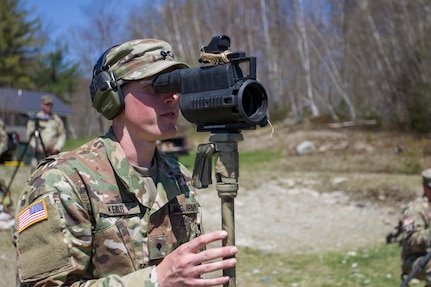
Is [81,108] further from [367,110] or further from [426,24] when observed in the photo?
[426,24]

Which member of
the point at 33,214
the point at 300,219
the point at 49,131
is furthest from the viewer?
the point at 300,219

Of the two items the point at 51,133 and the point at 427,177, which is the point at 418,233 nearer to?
the point at 427,177

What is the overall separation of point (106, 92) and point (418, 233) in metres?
3.92

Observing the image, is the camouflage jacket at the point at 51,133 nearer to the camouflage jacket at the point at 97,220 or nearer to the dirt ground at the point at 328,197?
the dirt ground at the point at 328,197

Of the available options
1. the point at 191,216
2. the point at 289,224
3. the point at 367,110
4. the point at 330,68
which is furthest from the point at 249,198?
the point at 330,68

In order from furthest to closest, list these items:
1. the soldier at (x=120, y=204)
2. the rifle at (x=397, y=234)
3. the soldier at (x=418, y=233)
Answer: the rifle at (x=397, y=234)
the soldier at (x=418, y=233)
the soldier at (x=120, y=204)

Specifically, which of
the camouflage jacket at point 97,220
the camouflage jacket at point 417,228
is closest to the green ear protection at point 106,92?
the camouflage jacket at point 97,220

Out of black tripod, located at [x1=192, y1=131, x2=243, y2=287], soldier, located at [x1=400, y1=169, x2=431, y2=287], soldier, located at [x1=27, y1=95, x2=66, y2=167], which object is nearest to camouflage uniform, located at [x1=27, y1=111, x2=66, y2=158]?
soldier, located at [x1=27, y1=95, x2=66, y2=167]

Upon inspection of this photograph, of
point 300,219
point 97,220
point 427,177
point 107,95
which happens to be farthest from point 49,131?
point 97,220

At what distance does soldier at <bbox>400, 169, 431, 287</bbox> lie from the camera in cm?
509

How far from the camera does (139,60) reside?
79.3 inches

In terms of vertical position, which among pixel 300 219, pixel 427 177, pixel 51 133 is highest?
pixel 51 133

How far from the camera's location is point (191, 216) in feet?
7.32

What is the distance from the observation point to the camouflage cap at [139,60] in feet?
6.52
